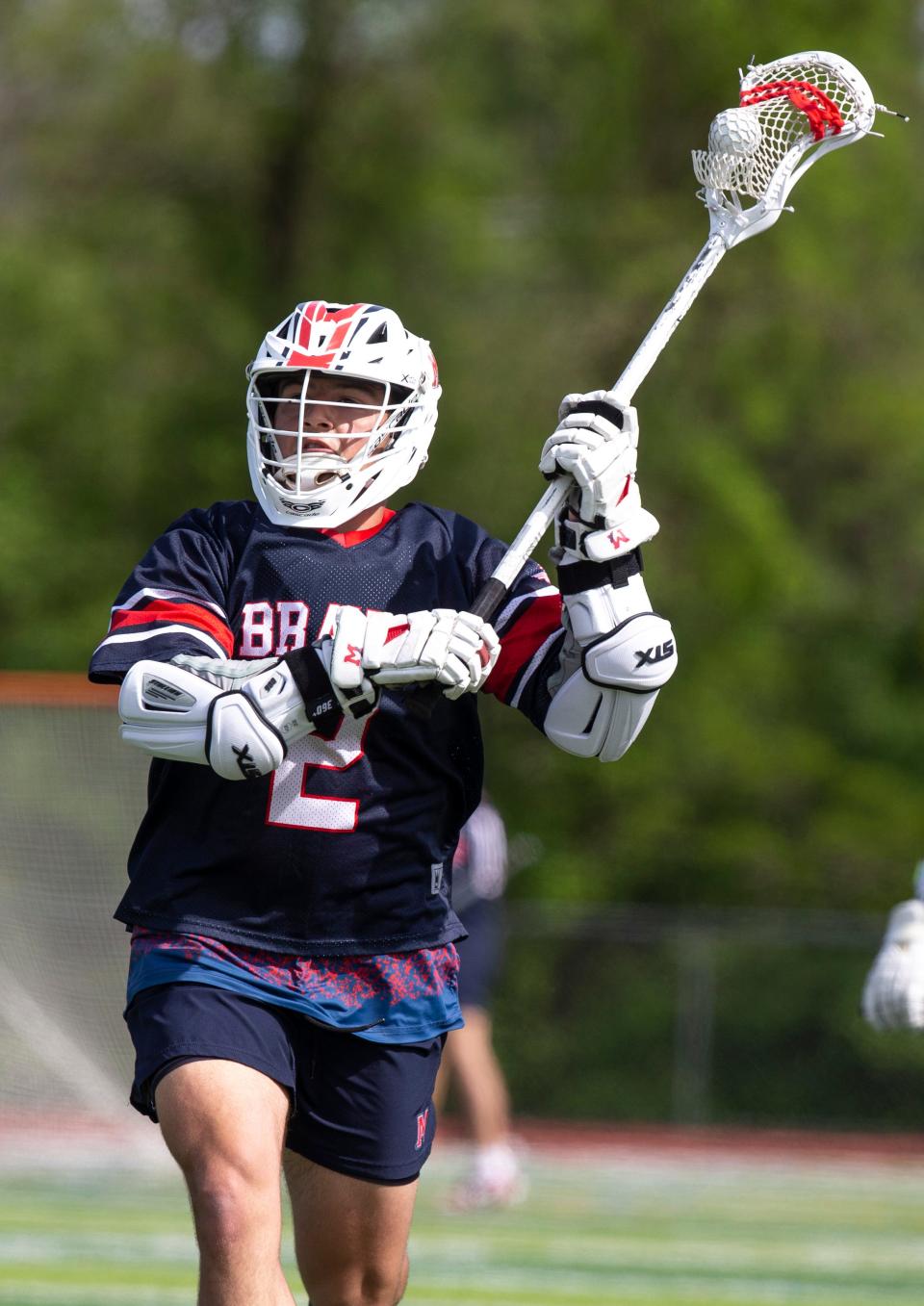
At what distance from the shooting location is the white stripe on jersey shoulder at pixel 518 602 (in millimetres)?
3605

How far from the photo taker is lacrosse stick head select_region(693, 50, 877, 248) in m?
3.89

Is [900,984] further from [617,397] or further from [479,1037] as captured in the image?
[479,1037]

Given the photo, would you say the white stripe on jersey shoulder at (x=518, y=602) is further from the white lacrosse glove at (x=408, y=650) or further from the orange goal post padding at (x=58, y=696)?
the orange goal post padding at (x=58, y=696)

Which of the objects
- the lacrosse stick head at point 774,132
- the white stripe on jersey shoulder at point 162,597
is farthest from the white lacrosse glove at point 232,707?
the lacrosse stick head at point 774,132

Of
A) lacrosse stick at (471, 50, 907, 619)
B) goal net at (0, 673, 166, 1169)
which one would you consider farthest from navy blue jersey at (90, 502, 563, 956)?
goal net at (0, 673, 166, 1169)

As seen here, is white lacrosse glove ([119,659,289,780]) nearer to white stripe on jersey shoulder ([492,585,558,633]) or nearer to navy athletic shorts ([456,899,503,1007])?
white stripe on jersey shoulder ([492,585,558,633])

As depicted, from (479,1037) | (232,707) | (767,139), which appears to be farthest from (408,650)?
(479,1037)

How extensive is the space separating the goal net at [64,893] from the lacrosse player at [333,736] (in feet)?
17.0

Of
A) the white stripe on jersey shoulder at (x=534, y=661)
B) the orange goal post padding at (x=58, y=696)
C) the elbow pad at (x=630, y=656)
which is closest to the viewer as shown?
the elbow pad at (x=630, y=656)

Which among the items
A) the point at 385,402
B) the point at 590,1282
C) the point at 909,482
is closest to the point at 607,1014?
the point at 909,482

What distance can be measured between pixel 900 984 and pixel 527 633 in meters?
1.30

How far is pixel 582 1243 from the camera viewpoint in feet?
24.3

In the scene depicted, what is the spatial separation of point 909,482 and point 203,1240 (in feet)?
45.0

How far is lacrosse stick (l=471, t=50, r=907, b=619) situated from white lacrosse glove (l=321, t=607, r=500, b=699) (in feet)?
2.81
